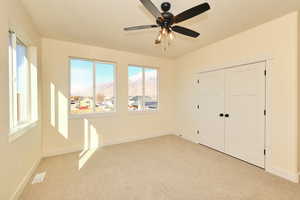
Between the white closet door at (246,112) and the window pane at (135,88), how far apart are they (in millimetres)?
2519

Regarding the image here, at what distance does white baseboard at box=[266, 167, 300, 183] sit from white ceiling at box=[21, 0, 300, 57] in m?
2.65

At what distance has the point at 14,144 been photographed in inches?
71.3

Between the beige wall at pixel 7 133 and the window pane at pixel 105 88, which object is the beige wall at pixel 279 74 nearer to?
the window pane at pixel 105 88

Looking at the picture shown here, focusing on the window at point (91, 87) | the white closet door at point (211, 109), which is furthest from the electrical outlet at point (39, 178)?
the white closet door at point (211, 109)

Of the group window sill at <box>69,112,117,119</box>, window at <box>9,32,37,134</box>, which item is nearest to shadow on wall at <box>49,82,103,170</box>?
window sill at <box>69,112,117,119</box>

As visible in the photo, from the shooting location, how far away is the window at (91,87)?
3.69 meters

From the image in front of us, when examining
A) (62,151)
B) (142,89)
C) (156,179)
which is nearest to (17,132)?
(62,151)

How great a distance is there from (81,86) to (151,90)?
220 cm

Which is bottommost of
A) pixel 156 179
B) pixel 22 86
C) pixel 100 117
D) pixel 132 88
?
pixel 156 179

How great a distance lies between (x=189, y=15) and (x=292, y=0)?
1.68 m

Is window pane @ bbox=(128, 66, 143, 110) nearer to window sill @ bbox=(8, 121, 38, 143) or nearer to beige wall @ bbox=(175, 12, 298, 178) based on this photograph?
window sill @ bbox=(8, 121, 38, 143)

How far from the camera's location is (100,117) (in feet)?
12.8

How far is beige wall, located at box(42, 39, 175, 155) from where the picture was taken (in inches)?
131

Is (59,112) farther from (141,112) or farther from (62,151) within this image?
(141,112)
